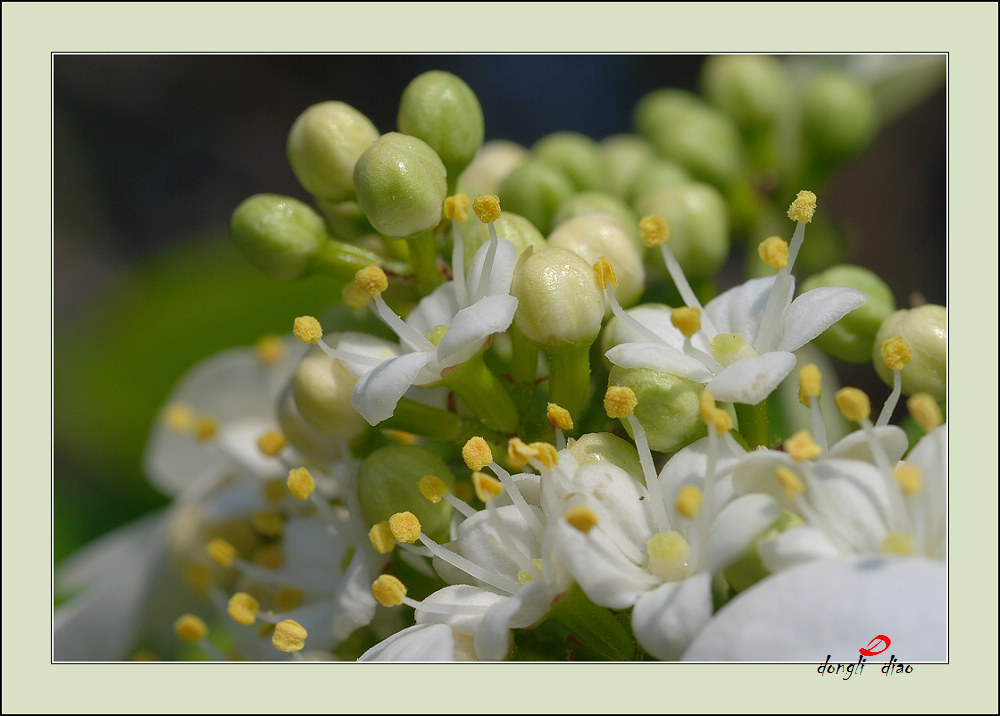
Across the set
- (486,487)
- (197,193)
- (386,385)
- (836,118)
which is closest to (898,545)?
(486,487)

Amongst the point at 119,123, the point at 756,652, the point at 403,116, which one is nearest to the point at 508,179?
the point at 403,116

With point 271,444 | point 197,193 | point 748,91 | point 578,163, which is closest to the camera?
point 271,444

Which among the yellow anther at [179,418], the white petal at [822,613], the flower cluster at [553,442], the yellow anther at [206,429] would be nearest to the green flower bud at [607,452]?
the flower cluster at [553,442]

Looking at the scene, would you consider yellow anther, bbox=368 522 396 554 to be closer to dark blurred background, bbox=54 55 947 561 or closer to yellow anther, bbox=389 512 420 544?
yellow anther, bbox=389 512 420 544

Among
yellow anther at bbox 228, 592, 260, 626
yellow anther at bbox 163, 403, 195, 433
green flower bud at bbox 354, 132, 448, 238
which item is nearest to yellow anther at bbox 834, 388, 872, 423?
green flower bud at bbox 354, 132, 448, 238

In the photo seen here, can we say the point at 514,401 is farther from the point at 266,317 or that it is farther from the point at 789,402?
the point at 266,317

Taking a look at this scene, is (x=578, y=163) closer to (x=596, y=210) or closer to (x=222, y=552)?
(x=596, y=210)

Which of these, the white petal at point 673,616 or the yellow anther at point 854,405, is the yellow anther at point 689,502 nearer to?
the white petal at point 673,616
